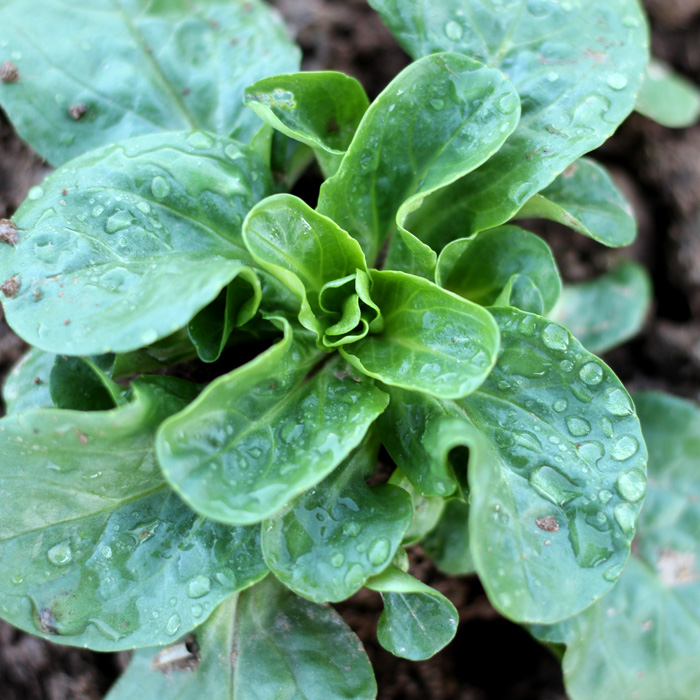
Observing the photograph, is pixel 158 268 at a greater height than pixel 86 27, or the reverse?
pixel 86 27

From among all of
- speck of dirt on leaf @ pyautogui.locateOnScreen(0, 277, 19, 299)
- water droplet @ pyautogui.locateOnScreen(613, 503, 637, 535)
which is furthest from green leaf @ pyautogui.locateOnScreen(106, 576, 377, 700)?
speck of dirt on leaf @ pyautogui.locateOnScreen(0, 277, 19, 299)

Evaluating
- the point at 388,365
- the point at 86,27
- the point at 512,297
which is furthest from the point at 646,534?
the point at 86,27

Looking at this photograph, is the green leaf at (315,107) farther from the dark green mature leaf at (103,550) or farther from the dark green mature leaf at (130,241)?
the dark green mature leaf at (103,550)

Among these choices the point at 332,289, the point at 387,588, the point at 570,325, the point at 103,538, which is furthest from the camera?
the point at 570,325

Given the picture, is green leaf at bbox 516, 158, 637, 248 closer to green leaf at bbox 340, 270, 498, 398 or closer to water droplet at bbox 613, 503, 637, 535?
green leaf at bbox 340, 270, 498, 398

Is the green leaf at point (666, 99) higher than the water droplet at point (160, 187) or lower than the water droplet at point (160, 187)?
lower

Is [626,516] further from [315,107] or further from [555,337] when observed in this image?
[315,107]

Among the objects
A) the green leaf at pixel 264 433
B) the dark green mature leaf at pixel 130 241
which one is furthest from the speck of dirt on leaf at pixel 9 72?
the green leaf at pixel 264 433

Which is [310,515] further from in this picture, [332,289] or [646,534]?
[646,534]
